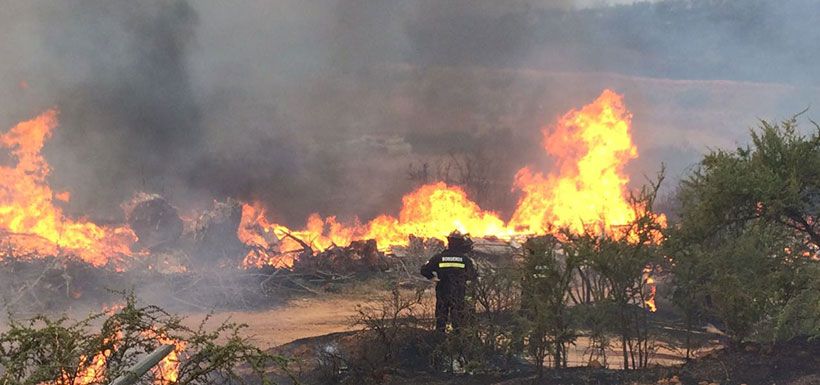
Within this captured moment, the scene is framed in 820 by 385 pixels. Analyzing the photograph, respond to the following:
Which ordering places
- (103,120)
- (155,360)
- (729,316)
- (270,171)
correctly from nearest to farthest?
(155,360) < (729,316) < (103,120) < (270,171)

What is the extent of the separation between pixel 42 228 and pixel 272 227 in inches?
293

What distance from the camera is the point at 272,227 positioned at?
21.3 meters

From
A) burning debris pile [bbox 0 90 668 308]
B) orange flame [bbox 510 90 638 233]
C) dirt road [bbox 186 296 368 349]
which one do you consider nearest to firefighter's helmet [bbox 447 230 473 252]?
burning debris pile [bbox 0 90 668 308]

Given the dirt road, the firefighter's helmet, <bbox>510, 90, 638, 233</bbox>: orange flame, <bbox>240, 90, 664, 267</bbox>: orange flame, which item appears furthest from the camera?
<bbox>510, 90, 638, 233</bbox>: orange flame

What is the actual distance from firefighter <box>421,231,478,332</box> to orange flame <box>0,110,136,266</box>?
9.51m

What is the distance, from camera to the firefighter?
7762mm

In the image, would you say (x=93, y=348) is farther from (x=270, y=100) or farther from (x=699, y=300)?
(x=270, y=100)

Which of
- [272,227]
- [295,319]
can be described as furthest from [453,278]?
[272,227]

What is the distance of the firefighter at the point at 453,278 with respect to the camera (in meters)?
7.76

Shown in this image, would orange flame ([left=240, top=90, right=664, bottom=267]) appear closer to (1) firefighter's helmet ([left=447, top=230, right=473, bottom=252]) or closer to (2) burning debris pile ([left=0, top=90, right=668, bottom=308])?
(2) burning debris pile ([left=0, top=90, right=668, bottom=308])

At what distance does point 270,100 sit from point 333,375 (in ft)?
93.5

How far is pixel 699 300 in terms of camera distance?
261 inches

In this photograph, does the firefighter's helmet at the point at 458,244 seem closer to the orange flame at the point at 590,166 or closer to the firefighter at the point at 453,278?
the firefighter at the point at 453,278

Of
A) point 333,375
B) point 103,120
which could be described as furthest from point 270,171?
point 333,375
